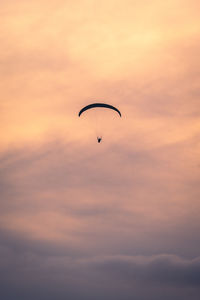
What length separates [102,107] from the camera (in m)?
125

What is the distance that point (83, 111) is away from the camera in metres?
126

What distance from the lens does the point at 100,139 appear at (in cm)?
12650

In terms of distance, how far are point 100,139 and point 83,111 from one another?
248 inches

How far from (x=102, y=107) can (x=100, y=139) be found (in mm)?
6235

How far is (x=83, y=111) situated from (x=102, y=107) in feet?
12.4
